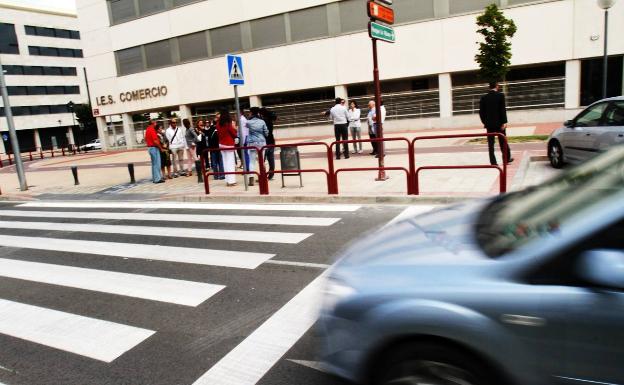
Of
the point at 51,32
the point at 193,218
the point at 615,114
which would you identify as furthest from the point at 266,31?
the point at 51,32

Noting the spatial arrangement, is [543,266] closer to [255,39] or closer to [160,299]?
[160,299]

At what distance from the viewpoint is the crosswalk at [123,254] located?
433 cm

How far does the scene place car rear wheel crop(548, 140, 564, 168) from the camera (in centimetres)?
1032

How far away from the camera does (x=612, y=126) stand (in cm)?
856

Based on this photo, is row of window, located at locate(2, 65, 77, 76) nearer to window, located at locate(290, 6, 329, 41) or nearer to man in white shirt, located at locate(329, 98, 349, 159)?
window, located at locate(290, 6, 329, 41)

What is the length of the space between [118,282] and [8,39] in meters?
72.4

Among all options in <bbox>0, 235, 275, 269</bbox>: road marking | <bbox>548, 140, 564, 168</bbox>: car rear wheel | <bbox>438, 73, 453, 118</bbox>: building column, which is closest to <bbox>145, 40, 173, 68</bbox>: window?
<bbox>438, 73, 453, 118</bbox>: building column

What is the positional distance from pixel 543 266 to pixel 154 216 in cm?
842

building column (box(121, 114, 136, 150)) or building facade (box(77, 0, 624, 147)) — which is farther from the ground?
building facade (box(77, 0, 624, 147))

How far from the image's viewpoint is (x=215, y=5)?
30.7 m

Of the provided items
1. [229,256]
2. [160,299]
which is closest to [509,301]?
[160,299]

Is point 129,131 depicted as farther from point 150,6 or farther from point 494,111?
point 494,111

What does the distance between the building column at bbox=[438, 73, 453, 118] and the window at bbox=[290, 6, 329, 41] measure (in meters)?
7.24

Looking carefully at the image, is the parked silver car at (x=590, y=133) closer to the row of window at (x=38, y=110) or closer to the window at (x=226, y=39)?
the window at (x=226, y=39)
